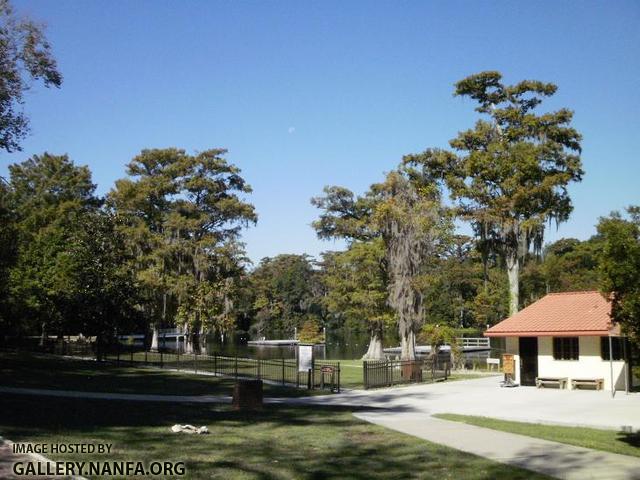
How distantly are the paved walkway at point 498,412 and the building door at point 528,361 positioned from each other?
50.5 inches

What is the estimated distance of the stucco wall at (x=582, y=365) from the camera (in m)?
24.4

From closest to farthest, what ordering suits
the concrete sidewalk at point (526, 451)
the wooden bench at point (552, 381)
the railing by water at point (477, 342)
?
the concrete sidewalk at point (526, 451)
the wooden bench at point (552, 381)
the railing by water at point (477, 342)

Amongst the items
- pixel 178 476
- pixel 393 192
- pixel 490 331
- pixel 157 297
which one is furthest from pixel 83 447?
pixel 157 297

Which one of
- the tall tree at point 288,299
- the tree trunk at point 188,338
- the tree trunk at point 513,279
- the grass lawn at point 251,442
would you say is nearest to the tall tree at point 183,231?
the tree trunk at point 188,338

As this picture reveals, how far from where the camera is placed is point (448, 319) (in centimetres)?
7031

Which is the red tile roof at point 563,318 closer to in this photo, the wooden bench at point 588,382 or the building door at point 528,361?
the building door at point 528,361

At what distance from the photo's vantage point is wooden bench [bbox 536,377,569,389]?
2534 cm

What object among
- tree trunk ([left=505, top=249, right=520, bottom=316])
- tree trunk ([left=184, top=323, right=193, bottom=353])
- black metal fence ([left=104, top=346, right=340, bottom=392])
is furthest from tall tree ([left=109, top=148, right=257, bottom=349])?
tree trunk ([left=505, top=249, right=520, bottom=316])

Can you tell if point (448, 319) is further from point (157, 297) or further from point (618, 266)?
point (618, 266)

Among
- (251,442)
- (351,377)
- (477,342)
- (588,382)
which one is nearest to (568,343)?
(588,382)

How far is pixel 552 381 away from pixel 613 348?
103 inches

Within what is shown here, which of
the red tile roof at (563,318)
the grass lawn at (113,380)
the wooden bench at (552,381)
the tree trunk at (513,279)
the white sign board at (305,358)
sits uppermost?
the tree trunk at (513,279)

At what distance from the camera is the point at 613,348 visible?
24672mm

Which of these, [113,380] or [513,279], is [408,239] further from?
[113,380]
